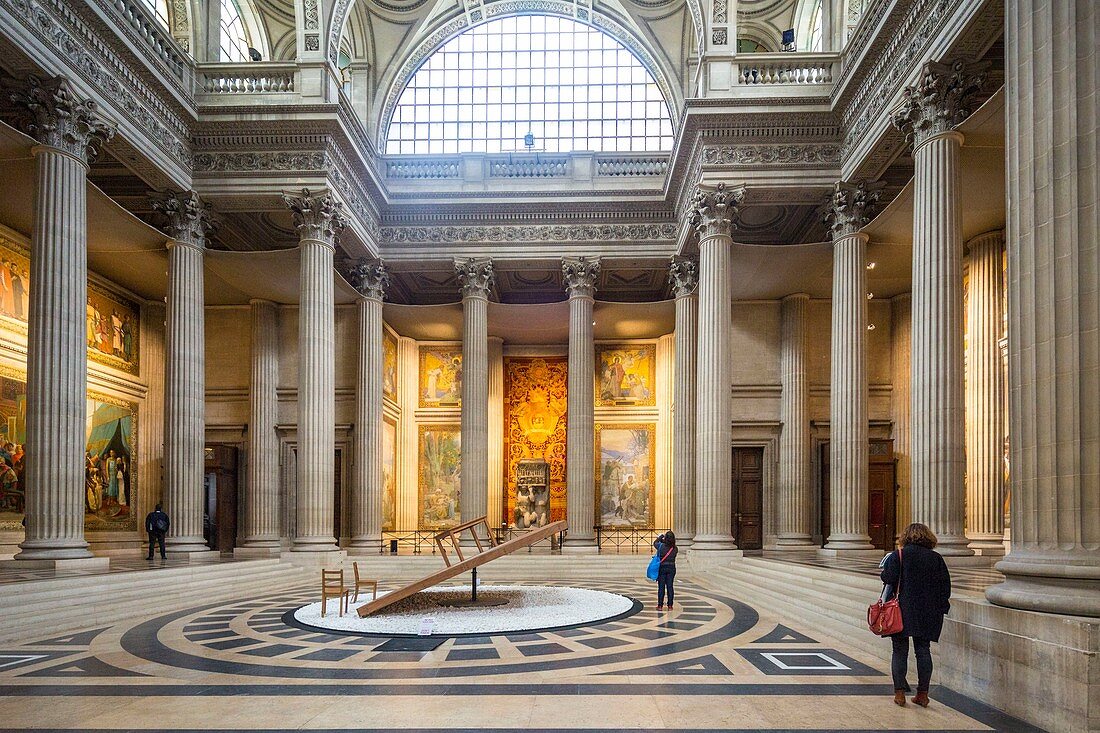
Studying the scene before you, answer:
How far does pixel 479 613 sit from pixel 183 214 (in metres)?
11.9

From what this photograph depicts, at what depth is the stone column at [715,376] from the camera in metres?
18.0

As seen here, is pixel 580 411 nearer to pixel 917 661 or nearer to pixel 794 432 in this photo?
pixel 794 432

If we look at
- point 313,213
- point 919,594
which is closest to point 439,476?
point 313,213

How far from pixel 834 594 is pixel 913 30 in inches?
364

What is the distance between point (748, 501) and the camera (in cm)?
2338

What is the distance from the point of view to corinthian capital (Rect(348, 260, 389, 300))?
22625 mm

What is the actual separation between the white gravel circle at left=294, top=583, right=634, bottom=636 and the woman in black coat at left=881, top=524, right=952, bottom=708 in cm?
484

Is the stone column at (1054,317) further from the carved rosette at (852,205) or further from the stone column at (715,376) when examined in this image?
the stone column at (715,376)

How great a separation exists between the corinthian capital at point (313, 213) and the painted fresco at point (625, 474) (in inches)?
520

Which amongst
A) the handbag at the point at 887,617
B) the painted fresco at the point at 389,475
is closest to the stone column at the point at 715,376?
the handbag at the point at 887,617

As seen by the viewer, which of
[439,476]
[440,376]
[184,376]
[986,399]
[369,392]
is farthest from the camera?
[440,376]

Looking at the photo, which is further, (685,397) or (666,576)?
(685,397)

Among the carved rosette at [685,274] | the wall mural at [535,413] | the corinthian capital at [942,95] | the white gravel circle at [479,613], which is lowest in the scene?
the white gravel circle at [479,613]

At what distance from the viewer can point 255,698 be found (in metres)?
6.74
